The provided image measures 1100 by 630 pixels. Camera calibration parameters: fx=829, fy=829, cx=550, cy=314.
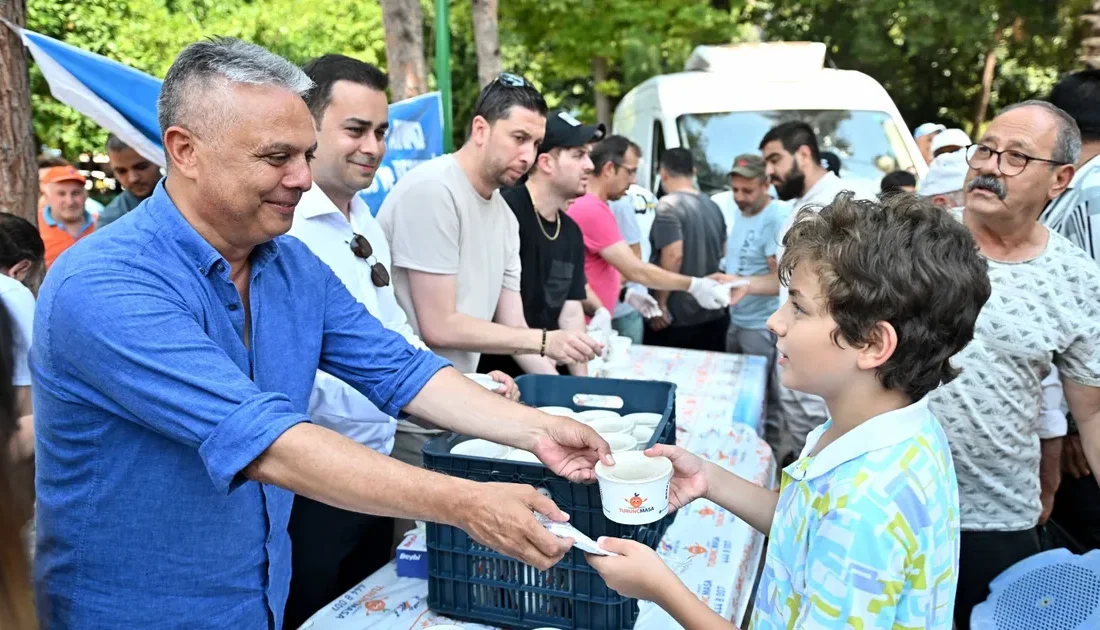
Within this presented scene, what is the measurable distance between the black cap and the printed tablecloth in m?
1.13

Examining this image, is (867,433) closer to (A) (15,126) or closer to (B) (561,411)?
(B) (561,411)

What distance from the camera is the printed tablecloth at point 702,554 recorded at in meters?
2.06

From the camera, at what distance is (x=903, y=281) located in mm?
1494

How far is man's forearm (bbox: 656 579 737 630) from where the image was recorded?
Result: 1507 millimetres

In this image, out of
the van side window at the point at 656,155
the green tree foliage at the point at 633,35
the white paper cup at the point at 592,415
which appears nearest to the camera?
the white paper cup at the point at 592,415

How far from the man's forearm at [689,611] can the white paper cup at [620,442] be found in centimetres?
78

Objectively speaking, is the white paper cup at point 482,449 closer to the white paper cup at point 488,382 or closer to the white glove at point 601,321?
the white paper cup at point 488,382

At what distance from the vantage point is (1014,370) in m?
2.35

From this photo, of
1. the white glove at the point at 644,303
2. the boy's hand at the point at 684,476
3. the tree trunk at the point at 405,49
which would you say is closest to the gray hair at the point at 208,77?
the boy's hand at the point at 684,476

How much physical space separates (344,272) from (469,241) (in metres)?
0.73

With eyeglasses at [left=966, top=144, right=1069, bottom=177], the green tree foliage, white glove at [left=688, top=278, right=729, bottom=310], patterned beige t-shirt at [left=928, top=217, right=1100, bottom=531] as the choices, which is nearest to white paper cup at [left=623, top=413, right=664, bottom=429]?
patterned beige t-shirt at [left=928, top=217, right=1100, bottom=531]

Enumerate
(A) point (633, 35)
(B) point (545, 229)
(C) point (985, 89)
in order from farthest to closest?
(C) point (985, 89), (A) point (633, 35), (B) point (545, 229)

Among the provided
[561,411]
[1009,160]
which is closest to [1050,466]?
[1009,160]

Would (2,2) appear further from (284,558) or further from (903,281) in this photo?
(903,281)
